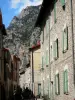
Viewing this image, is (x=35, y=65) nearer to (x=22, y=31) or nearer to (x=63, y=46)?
(x=63, y=46)

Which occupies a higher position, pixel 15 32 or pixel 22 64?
pixel 15 32

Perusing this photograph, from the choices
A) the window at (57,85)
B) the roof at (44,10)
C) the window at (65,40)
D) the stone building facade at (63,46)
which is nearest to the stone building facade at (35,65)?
the roof at (44,10)

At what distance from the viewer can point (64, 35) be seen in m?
23.0

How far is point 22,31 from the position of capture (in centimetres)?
12006

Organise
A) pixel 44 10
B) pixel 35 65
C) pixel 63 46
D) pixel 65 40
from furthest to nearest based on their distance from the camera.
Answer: pixel 35 65, pixel 44 10, pixel 63 46, pixel 65 40

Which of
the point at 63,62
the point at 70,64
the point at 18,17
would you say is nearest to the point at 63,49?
the point at 63,62

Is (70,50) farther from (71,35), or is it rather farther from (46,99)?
(46,99)

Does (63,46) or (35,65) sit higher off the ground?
(35,65)

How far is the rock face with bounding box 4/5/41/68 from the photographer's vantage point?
110662 mm

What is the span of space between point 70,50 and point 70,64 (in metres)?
0.85

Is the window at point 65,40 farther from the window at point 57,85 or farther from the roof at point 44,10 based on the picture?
the roof at point 44,10

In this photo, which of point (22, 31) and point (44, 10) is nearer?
point (44, 10)

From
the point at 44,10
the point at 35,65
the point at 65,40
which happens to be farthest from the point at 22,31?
the point at 65,40

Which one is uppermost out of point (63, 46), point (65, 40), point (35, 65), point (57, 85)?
point (35, 65)
